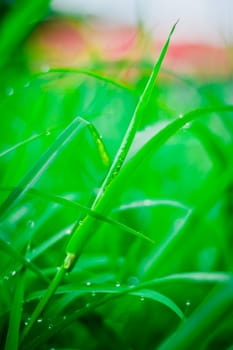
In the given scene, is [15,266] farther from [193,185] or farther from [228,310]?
[193,185]

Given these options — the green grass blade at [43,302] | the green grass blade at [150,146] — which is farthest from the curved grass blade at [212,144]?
the green grass blade at [43,302]

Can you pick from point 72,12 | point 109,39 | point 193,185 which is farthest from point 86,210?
point 72,12

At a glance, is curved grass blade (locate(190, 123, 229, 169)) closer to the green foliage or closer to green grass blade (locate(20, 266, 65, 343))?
the green foliage

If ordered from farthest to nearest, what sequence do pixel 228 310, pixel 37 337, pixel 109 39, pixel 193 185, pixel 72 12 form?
pixel 72 12 < pixel 109 39 < pixel 193 185 < pixel 37 337 < pixel 228 310

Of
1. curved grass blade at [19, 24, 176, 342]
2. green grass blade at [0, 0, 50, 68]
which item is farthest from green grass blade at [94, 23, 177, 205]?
green grass blade at [0, 0, 50, 68]

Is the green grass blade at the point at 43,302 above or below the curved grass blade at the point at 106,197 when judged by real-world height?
below

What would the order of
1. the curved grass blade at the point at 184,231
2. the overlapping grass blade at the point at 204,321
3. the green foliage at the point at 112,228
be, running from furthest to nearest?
the curved grass blade at the point at 184,231
the green foliage at the point at 112,228
the overlapping grass blade at the point at 204,321

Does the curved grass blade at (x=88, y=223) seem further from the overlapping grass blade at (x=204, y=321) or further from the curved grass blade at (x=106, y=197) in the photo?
the overlapping grass blade at (x=204, y=321)

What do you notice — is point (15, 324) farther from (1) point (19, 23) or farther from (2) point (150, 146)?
(1) point (19, 23)
